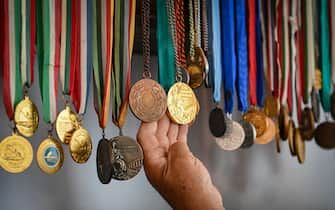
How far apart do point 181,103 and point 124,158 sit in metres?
0.16

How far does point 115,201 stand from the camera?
1.48 meters

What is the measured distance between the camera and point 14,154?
0.91 meters

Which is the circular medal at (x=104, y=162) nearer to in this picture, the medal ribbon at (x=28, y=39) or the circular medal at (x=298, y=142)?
the medal ribbon at (x=28, y=39)

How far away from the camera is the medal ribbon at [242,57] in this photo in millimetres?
1104

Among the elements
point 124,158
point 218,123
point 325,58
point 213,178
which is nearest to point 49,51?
point 124,158

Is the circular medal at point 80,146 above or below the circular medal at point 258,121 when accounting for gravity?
below

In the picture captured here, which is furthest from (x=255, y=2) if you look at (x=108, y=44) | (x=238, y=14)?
(x=108, y=44)

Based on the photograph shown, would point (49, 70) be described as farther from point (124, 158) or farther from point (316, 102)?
point (316, 102)

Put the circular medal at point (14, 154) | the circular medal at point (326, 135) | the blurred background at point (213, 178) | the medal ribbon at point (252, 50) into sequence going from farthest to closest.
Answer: the blurred background at point (213, 178) < the medal ribbon at point (252, 50) < the circular medal at point (326, 135) < the circular medal at point (14, 154)

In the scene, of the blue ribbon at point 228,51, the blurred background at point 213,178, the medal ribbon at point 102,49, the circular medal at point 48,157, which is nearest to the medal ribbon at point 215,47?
the blue ribbon at point 228,51

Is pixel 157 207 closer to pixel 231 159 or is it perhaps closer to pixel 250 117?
pixel 231 159

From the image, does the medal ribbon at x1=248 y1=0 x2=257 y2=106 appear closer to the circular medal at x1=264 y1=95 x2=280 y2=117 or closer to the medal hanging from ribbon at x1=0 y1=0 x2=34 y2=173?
the circular medal at x1=264 y1=95 x2=280 y2=117

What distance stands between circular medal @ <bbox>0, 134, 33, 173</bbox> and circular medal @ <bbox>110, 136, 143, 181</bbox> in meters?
0.15

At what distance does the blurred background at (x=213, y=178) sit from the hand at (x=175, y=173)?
A: 49 centimetres
